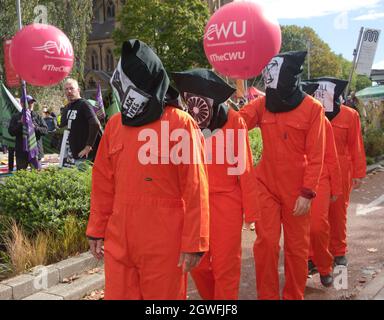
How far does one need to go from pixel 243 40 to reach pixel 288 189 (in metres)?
2.64

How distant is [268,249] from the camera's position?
4152 millimetres

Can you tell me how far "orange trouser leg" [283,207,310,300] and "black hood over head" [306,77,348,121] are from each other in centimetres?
176

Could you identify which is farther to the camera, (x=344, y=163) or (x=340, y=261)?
(x=344, y=163)

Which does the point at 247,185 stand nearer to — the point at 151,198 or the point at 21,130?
the point at 151,198

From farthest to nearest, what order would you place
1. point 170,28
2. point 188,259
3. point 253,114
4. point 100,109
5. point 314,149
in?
1. point 170,28
2. point 100,109
3. point 253,114
4. point 314,149
5. point 188,259

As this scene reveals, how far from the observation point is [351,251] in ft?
20.7

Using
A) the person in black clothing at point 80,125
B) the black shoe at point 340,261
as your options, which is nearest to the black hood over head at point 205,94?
the black shoe at point 340,261

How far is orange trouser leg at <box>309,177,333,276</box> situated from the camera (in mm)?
4742

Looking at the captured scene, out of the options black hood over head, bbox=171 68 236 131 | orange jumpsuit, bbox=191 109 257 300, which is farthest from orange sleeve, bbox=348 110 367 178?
black hood over head, bbox=171 68 236 131

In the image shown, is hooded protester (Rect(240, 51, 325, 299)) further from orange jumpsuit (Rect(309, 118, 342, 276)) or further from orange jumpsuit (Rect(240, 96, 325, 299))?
orange jumpsuit (Rect(309, 118, 342, 276))

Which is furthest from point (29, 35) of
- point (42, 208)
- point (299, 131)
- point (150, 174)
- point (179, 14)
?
point (179, 14)

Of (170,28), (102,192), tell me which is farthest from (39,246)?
(170,28)

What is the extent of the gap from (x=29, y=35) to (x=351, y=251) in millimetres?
5236

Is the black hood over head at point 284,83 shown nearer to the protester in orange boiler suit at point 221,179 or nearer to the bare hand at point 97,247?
the protester in orange boiler suit at point 221,179
